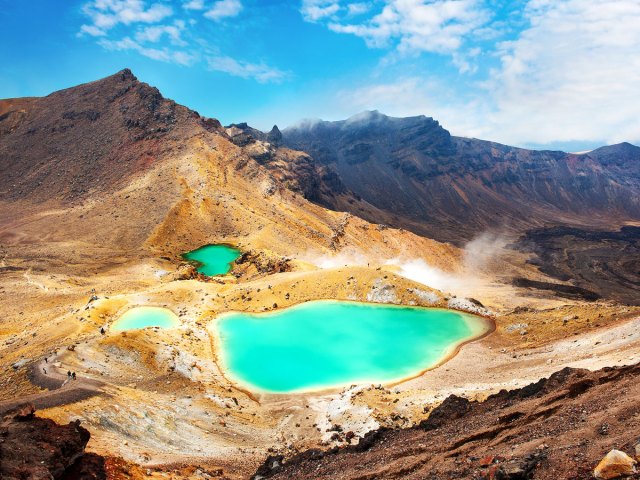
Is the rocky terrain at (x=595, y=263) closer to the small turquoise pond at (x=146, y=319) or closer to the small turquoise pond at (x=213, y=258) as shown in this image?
the small turquoise pond at (x=213, y=258)

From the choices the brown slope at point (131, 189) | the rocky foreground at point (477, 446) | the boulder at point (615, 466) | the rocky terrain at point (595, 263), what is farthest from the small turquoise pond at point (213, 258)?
the rocky terrain at point (595, 263)

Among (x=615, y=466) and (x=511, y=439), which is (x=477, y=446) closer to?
(x=511, y=439)

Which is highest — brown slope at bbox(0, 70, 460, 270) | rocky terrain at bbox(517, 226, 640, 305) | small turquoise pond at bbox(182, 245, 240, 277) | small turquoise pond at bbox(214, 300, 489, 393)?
brown slope at bbox(0, 70, 460, 270)

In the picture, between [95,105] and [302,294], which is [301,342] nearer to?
[302,294]

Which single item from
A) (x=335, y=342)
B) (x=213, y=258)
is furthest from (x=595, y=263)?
(x=335, y=342)

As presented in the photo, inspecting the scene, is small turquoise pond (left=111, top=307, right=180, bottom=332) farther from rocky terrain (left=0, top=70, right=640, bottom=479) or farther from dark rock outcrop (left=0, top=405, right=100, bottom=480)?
dark rock outcrop (left=0, top=405, right=100, bottom=480)

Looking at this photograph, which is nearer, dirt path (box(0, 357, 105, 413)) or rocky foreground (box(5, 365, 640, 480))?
rocky foreground (box(5, 365, 640, 480))

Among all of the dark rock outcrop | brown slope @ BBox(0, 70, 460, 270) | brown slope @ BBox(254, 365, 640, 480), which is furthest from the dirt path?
brown slope @ BBox(0, 70, 460, 270)
